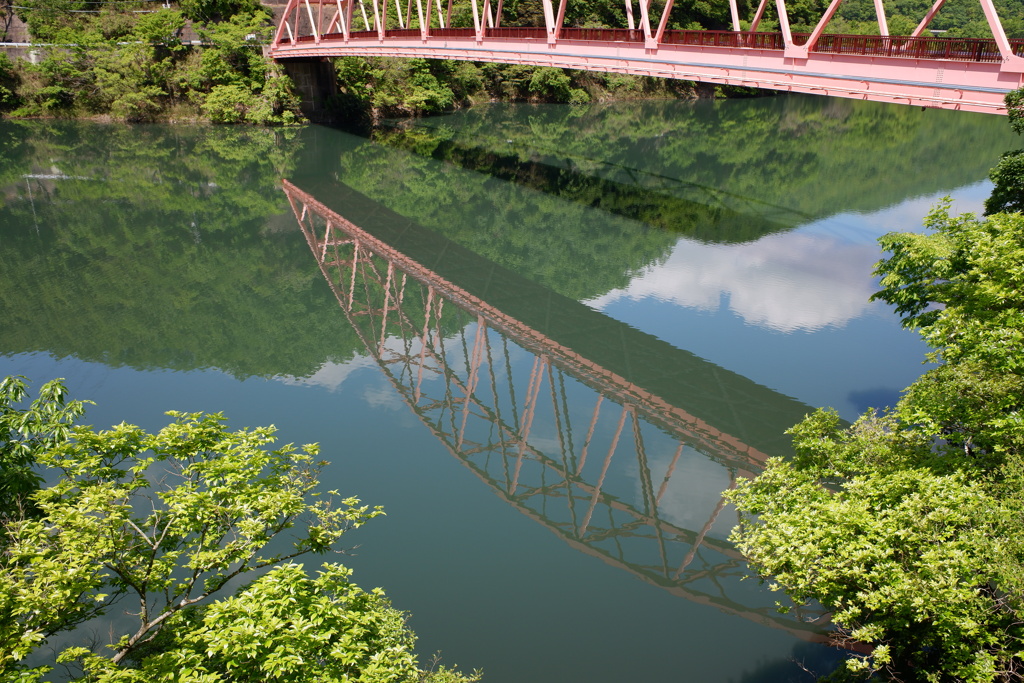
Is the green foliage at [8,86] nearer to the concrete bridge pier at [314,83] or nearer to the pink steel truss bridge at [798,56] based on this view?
the concrete bridge pier at [314,83]

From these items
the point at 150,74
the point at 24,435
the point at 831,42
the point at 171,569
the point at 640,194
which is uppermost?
the point at 150,74

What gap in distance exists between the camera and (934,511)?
27.4ft

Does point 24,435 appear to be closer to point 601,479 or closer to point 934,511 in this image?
point 601,479

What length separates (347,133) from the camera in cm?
5272

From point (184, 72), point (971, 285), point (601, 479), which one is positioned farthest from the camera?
point (184, 72)

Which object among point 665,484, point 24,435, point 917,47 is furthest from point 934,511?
point 917,47

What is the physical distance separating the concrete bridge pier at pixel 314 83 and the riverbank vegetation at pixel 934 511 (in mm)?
51223

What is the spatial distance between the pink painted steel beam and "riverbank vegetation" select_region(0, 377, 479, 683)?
18599 mm

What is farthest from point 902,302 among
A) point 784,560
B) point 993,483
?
point 784,560

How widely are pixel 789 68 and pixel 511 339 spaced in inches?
478

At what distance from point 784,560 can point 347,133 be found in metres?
49.3

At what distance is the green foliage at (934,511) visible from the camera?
777 cm

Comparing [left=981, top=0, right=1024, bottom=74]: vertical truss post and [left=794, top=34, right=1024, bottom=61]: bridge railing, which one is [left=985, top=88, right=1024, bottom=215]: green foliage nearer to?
[left=981, top=0, right=1024, bottom=74]: vertical truss post

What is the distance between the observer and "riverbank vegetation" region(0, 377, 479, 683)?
23.2 feet
